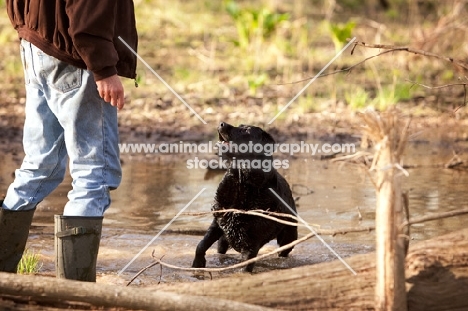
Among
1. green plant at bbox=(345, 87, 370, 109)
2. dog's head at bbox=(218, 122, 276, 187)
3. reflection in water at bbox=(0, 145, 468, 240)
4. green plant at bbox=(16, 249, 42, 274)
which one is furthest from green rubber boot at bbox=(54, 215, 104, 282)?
green plant at bbox=(345, 87, 370, 109)

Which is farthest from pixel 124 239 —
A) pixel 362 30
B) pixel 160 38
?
pixel 362 30

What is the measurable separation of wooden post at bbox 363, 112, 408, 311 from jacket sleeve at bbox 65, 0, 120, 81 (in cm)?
139

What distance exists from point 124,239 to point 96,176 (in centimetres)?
183

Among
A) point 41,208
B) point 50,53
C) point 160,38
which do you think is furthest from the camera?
point 160,38

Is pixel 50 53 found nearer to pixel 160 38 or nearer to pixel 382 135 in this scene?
pixel 382 135

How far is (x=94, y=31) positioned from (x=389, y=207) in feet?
5.58

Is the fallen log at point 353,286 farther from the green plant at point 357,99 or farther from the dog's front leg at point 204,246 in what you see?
the green plant at point 357,99

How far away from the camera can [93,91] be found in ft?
14.9

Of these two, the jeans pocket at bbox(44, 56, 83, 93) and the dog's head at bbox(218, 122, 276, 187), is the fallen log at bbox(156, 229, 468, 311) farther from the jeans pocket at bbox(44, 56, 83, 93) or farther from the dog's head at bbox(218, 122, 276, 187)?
the dog's head at bbox(218, 122, 276, 187)

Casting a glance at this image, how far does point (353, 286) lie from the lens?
402 cm

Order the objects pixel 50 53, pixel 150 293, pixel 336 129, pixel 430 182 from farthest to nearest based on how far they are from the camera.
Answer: pixel 336 129
pixel 430 182
pixel 50 53
pixel 150 293

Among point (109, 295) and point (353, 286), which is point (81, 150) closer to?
point (109, 295)

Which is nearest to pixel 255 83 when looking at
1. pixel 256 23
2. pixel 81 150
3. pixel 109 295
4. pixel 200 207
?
pixel 256 23

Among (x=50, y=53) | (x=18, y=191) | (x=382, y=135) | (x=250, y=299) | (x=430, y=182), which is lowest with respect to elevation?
(x=430, y=182)
